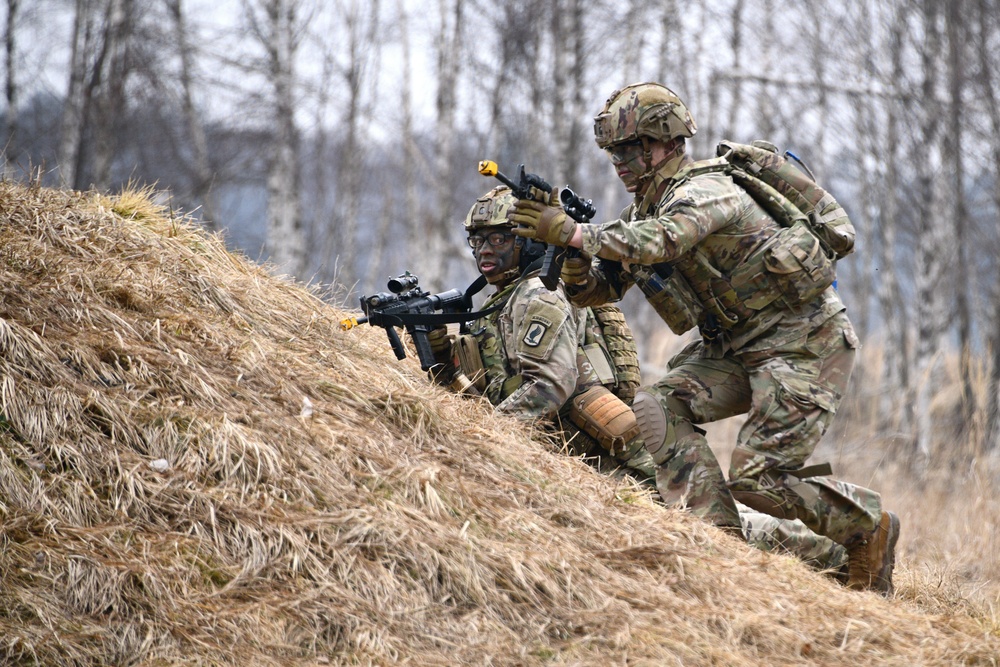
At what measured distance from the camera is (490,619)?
11.9 ft

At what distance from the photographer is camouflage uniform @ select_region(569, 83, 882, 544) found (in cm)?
477

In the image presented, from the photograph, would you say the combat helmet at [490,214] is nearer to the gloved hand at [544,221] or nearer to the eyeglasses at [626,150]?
the eyeglasses at [626,150]

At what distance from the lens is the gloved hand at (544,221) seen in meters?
4.45

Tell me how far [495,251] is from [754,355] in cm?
153

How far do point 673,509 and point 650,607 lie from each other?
959 mm

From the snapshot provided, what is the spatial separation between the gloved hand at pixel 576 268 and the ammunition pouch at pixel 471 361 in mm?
931

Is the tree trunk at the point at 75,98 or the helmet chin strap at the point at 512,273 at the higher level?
the tree trunk at the point at 75,98

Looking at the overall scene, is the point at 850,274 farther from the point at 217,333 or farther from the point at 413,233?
the point at 217,333

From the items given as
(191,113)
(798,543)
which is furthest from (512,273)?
(191,113)

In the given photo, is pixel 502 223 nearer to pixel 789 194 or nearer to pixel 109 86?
pixel 789 194

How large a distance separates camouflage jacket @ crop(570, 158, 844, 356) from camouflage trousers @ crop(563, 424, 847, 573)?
76cm

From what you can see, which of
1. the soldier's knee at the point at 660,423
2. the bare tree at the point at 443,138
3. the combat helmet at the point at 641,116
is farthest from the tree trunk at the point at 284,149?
the soldier's knee at the point at 660,423

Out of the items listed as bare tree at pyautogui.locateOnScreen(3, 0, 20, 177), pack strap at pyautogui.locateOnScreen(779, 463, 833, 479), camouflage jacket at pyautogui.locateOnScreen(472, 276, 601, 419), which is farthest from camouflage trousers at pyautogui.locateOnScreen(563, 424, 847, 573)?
bare tree at pyautogui.locateOnScreen(3, 0, 20, 177)

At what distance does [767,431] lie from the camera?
4805 mm
